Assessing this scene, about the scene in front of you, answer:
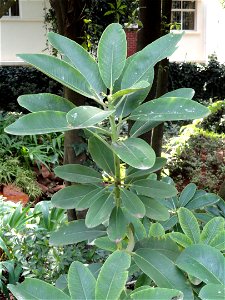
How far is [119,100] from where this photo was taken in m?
1.44

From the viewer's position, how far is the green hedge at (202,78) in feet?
45.4

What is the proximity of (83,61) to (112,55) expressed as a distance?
10 cm

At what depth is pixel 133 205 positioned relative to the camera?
141cm

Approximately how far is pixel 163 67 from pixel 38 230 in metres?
1.79

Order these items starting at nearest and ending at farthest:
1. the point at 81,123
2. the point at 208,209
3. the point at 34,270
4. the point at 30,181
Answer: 1. the point at 81,123
2. the point at 208,209
3. the point at 34,270
4. the point at 30,181

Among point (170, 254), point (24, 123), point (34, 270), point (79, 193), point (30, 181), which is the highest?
point (24, 123)

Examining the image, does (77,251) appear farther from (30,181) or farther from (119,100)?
(30,181)

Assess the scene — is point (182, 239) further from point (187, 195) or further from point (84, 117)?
point (187, 195)

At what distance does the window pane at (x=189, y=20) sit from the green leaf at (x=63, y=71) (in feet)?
60.9

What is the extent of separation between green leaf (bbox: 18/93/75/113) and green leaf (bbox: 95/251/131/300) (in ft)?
1.56

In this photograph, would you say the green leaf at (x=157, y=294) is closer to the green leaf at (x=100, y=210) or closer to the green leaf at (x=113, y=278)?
the green leaf at (x=113, y=278)

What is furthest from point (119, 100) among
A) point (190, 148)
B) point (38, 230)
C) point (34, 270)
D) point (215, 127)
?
point (215, 127)

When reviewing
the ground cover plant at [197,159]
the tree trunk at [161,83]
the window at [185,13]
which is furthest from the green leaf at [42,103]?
the window at [185,13]

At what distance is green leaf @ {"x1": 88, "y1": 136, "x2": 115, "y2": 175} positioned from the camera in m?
1.54
